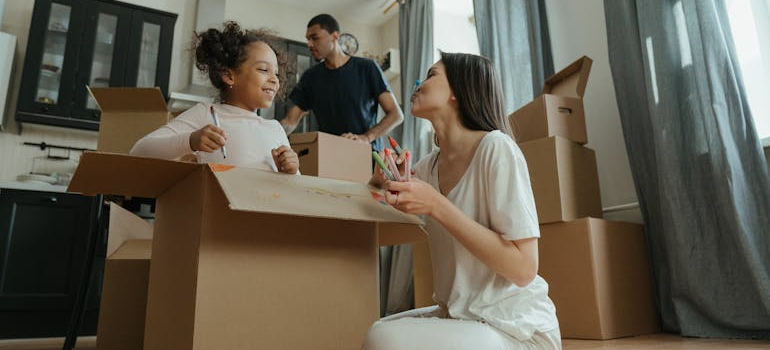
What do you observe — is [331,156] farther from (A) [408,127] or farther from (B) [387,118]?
(A) [408,127]

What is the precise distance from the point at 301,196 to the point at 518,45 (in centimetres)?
231

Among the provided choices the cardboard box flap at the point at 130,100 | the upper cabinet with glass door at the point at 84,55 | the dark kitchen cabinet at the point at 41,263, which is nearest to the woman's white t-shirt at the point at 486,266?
the cardboard box flap at the point at 130,100

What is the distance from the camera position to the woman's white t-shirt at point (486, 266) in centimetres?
81

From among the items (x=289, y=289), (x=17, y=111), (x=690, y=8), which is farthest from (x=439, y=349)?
(x=17, y=111)

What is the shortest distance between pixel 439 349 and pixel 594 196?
1.61 metres

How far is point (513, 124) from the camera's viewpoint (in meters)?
2.30

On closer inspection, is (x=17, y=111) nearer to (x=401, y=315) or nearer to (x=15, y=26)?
(x=15, y=26)

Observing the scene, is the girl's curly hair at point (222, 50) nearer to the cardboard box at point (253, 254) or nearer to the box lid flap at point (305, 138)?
the box lid flap at point (305, 138)

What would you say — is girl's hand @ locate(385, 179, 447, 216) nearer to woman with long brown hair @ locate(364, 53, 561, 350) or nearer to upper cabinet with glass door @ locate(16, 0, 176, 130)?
woman with long brown hair @ locate(364, 53, 561, 350)

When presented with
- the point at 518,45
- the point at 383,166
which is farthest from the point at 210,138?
the point at 518,45

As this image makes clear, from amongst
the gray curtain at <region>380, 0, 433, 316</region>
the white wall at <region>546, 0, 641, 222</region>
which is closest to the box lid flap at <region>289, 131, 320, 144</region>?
the white wall at <region>546, 0, 641, 222</region>

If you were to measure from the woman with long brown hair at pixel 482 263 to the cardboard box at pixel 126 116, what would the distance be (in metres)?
1.38

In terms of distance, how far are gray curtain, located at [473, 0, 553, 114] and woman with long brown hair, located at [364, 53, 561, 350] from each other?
189 cm

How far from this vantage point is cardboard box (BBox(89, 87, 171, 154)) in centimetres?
190
